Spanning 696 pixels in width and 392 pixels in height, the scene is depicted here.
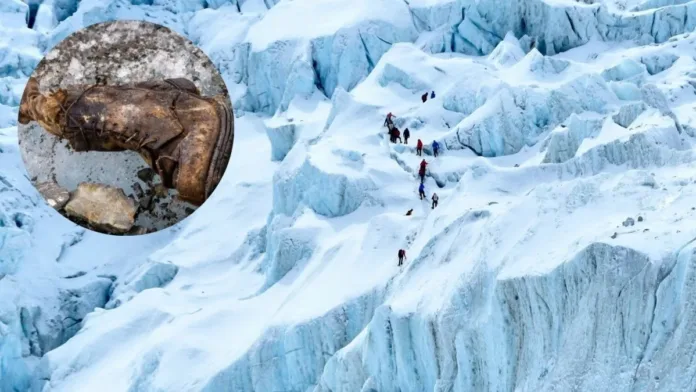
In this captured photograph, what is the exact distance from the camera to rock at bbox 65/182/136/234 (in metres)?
19.5

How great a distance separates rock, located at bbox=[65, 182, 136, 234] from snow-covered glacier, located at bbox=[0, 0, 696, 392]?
630 centimetres

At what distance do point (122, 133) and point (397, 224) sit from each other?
10.4 meters

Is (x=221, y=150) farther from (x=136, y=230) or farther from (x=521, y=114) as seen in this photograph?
(x=521, y=114)

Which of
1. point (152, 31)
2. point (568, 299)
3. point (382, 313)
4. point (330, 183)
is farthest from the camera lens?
point (330, 183)

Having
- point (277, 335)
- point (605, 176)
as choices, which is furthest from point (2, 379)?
point (605, 176)

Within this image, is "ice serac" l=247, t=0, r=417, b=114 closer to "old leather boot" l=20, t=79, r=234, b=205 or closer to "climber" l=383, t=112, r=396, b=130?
"climber" l=383, t=112, r=396, b=130

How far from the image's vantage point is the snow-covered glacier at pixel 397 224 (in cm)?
1870

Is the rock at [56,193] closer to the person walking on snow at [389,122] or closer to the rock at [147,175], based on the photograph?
the rock at [147,175]

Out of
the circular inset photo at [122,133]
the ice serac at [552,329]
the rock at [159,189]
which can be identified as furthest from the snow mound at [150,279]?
the rock at [159,189]

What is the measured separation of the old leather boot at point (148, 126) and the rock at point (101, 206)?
0.83 metres

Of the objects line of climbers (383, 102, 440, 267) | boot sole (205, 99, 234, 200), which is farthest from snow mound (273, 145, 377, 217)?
boot sole (205, 99, 234, 200)

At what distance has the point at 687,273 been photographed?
1706cm

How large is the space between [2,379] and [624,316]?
22663mm

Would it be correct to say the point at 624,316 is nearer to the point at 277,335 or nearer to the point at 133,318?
the point at 277,335
